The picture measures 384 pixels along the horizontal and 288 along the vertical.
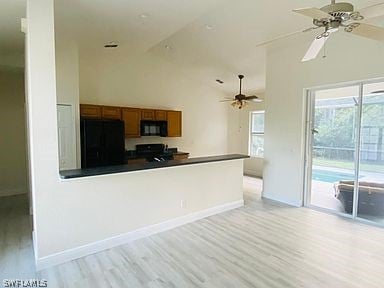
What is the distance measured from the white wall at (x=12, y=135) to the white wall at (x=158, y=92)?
135 cm

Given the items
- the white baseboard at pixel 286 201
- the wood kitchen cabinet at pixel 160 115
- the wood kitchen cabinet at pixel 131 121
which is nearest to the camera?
the white baseboard at pixel 286 201

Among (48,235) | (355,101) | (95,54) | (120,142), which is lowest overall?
(48,235)

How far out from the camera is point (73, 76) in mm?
4723

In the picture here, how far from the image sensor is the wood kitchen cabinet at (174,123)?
6.97m

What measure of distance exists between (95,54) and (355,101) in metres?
5.22

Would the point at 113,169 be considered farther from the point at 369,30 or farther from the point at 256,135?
the point at 256,135

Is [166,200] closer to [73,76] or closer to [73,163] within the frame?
[73,163]

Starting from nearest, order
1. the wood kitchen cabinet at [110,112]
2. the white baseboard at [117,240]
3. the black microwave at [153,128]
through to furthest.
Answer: the white baseboard at [117,240] → the wood kitchen cabinet at [110,112] → the black microwave at [153,128]

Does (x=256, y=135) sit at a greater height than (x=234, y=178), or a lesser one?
greater

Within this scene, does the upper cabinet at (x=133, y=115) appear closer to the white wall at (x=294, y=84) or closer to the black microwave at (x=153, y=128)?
the black microwave at (x=153, y=128)

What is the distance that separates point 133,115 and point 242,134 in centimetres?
408

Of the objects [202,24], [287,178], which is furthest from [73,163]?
[287,178]

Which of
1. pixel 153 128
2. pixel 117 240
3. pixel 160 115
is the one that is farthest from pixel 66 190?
pixel 160 115

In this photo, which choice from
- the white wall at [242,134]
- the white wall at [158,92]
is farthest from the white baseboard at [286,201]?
the white wall at [158,92]
